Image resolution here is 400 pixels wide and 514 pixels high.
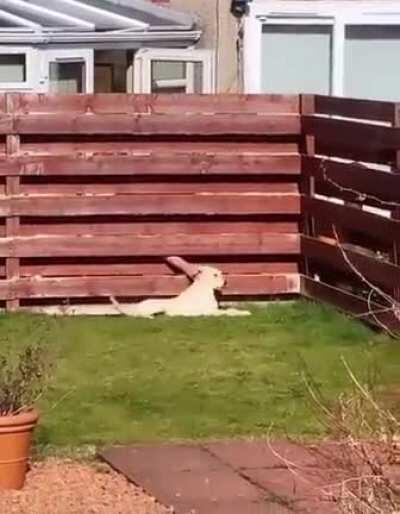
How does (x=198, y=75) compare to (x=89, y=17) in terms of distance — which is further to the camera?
(x=89, y=17)

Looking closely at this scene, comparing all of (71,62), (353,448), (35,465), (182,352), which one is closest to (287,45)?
(71,62)

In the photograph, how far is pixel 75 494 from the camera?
753 centimetres

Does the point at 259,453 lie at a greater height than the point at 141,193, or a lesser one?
lesser

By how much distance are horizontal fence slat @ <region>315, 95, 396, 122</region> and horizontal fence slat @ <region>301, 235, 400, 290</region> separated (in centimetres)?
99

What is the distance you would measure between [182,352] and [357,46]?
642 centimetres

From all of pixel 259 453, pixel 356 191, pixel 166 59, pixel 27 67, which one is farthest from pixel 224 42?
pixel 259 453

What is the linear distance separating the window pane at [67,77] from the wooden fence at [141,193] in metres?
3.43

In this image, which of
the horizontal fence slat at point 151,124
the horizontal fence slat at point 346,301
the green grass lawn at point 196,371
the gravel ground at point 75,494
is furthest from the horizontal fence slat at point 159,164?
the gravel ground at point 75,494

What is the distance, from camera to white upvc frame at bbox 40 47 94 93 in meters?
16.2

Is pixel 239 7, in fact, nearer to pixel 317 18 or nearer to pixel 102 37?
pixel 317 18

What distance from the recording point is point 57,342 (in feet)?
38.1

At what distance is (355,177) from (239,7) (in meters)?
4.54

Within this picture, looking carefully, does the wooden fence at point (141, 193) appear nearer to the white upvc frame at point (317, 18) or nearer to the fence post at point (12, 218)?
the fence post at point (12, 218)

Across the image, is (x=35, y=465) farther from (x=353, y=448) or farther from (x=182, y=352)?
(x=182, y=352)
